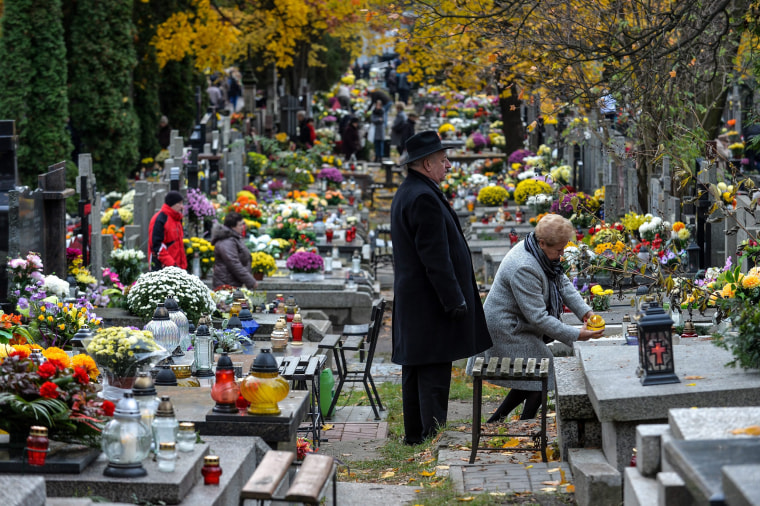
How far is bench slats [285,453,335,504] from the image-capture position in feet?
17.4

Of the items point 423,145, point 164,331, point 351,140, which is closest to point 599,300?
point 423,145

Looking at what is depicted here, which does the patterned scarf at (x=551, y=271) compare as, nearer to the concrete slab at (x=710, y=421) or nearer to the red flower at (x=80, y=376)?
the concrete slab at (x=710, y=421)

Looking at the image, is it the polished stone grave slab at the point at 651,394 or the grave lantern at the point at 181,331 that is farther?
the grave lantern at the point at 181,331

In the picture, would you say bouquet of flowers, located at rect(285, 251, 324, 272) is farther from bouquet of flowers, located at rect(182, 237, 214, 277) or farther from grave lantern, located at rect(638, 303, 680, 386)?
grave lantern, located at rect(638, 303, 680, 386)

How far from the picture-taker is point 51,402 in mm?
5863

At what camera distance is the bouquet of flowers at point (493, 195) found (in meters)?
22.8

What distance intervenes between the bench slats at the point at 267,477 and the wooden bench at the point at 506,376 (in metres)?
2.01

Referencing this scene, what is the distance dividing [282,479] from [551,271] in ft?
11.3

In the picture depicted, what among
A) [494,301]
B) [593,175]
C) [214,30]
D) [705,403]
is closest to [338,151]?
[214,30]

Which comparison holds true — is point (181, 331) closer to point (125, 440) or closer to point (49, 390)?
point (49, 390)

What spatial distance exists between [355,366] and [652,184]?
4.14 meters

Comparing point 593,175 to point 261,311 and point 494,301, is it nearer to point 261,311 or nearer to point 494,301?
point 261,311

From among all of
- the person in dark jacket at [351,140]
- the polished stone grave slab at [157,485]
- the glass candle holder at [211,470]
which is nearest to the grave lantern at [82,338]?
the polished stone grave slab at [157,485]

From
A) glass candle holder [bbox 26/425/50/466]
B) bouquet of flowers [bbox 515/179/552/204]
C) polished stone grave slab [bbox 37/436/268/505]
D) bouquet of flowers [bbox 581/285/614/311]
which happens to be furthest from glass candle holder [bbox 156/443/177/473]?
bouquet of flowers [bbox 515/179/552/204]
